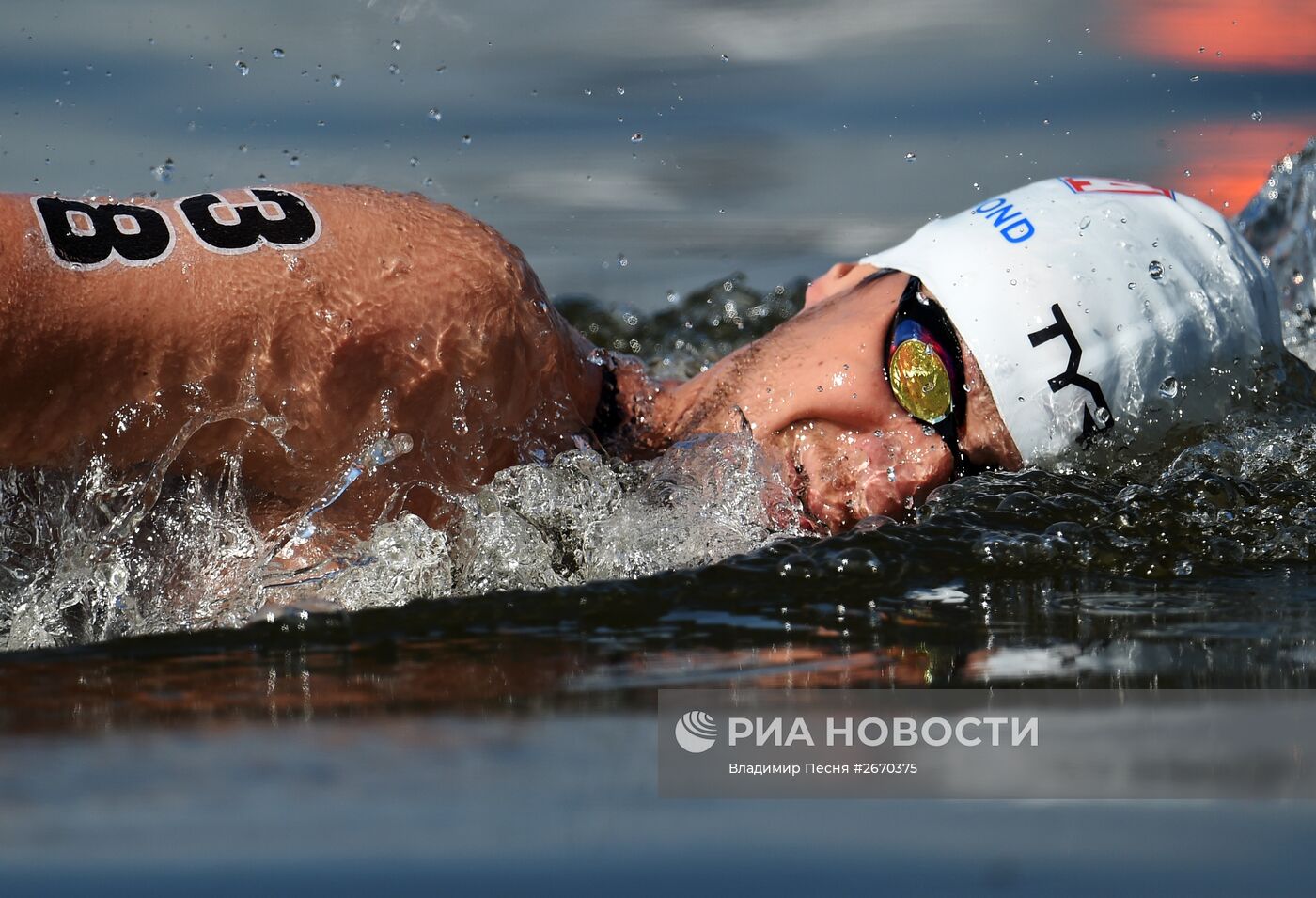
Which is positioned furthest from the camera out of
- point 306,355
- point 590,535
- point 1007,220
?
point 1007,220

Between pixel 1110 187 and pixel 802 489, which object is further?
pixel 1110 187

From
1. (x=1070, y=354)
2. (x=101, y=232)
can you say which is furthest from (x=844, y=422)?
(x=101, y=232)

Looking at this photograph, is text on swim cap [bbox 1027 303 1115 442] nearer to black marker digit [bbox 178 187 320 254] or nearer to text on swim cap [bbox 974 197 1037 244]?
text on swim cap [bbox 974 197 1037 244]

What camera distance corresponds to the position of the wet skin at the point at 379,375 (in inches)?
79.5

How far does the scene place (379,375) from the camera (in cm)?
225

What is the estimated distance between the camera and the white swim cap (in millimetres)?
2643

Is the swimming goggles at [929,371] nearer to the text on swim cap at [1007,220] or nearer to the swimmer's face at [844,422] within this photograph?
the swimmer's face at [844,422]

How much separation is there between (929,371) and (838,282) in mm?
398

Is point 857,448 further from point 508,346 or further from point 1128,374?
point 508,346

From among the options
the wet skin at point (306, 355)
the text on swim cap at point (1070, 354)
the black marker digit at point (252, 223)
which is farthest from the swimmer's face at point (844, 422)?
the black marker digit at point (252, 223)

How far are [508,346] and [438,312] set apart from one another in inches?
5.5

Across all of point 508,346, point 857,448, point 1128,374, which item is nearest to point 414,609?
point 508,346

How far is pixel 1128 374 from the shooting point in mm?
2660

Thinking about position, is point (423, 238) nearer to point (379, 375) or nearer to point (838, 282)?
point (379, 375)
